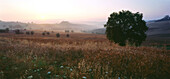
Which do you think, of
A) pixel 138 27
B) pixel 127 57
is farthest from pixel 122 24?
pixel 127 57

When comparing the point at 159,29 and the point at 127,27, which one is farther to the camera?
the point at 159,29

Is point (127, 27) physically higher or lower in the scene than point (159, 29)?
higher

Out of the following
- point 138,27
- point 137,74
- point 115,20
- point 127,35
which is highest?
point 115,20

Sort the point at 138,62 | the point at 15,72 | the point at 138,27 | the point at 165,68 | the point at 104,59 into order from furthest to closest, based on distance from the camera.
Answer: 1. the point at 138,27
2. the point at 104,59
3. the point at 138,62
4. the point at 165,68
5. the point at 15,72

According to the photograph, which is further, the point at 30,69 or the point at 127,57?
the point at 127,57

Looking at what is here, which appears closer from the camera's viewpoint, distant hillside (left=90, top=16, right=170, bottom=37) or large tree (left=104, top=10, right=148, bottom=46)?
large tree (left=104, top=10, right=148, bottom=46)

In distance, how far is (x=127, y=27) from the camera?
16.8m

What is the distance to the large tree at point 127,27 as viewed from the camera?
53.5 feet

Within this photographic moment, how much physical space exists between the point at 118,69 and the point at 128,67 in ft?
1.78

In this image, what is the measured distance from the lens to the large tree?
16.3m

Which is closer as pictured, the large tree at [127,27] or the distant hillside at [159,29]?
the large tree at [127,27]

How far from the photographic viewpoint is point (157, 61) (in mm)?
6410

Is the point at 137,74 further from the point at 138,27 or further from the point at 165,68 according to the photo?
the point at 138,27

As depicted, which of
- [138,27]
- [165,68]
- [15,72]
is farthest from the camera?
[138,27]
